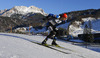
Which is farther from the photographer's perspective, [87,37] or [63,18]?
[87,37]

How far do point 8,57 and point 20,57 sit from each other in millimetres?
368

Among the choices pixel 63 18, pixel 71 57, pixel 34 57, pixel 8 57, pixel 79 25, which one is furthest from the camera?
pixel 79 25

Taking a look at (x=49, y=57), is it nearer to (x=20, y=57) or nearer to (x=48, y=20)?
(x=20, y=57)

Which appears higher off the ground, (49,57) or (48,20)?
(48,20)

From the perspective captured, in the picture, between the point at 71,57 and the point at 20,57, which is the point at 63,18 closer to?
the point at 71,57

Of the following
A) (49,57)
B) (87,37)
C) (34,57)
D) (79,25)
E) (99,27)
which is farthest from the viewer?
(79,25)

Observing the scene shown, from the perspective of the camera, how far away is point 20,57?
3781 mm

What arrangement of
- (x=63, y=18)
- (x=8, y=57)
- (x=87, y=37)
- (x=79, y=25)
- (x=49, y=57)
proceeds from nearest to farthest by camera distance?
(x=8, y=57) → (x=49, y=57) → (x=63, y=18) → (x=87, y=37) → (x=79, y=25)

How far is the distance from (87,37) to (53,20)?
69.5 meters

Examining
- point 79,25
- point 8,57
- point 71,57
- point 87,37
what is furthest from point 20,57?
point 79,25

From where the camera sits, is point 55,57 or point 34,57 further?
point 55,57

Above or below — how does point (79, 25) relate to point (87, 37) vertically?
above

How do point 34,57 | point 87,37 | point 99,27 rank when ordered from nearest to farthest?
point 34,57
point 87,37
point 99,27

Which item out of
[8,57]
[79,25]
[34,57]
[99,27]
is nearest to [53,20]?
[34,57]
